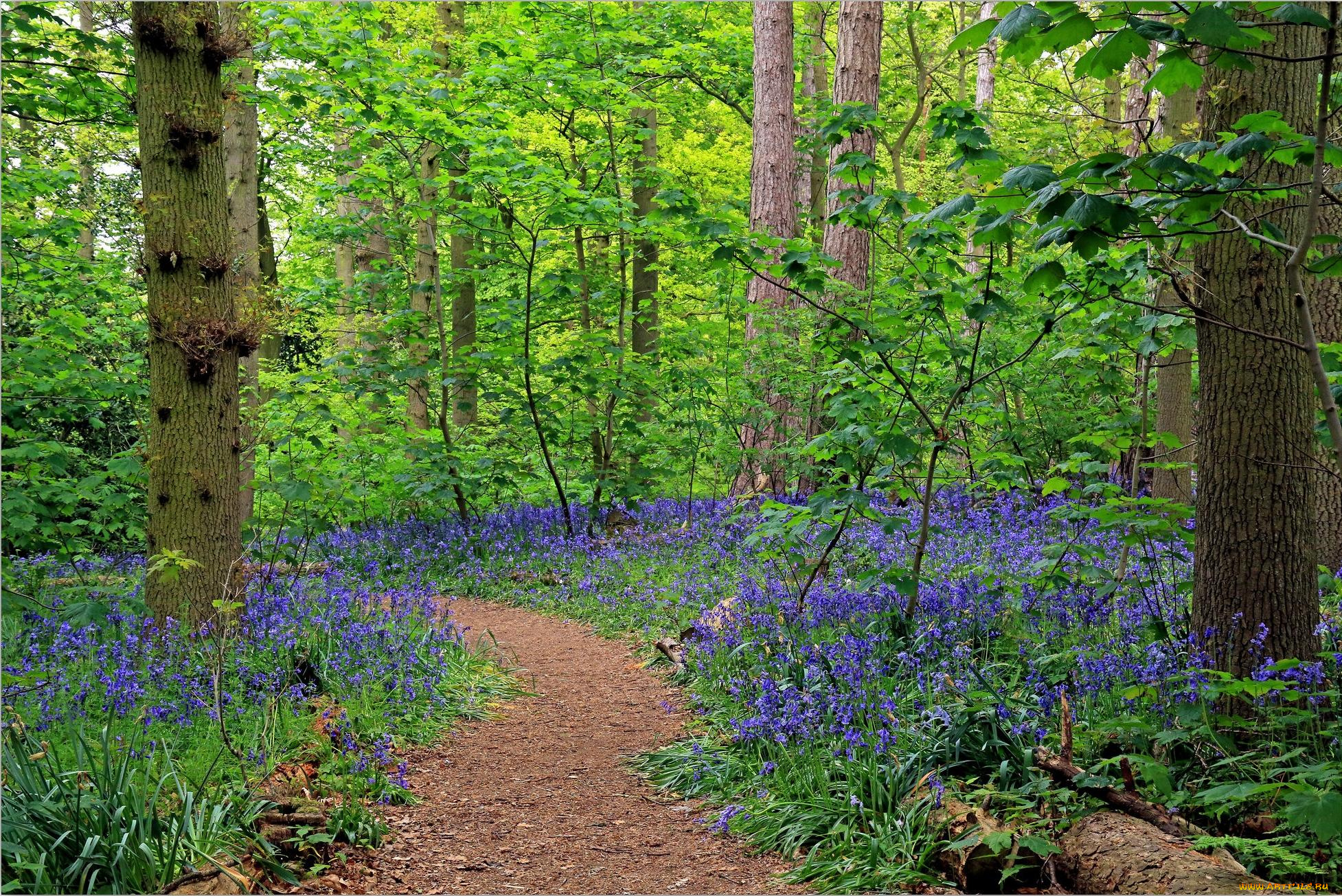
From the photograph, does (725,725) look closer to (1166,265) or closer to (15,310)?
(1166,265)

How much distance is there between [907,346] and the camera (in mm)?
5836

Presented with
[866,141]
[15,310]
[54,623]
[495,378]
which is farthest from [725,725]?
[15,310]

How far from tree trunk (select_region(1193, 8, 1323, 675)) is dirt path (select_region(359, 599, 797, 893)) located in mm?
2249

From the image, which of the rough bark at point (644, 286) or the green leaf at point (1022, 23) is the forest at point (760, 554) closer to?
the green leaf at point (1022, 23)

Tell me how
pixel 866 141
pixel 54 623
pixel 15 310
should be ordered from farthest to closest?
pixel 15 310 < pixel 866 141 < pixel 54 623

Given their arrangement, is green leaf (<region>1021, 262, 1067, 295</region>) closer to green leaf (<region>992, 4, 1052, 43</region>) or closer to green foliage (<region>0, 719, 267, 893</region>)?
green leaf (<region>992, 4, 1052, 43</region>)

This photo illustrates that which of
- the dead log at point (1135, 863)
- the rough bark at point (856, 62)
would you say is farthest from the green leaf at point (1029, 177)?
the rough bark at point (856, 62)

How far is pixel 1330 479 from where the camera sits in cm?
597

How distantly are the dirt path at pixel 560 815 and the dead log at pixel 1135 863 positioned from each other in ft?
3.58

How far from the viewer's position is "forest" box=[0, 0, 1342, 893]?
10.5 ft

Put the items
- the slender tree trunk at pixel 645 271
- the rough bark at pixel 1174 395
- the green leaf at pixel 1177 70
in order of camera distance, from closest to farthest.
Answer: the green leaf at pixel 1177 70 → the rough bark at pixel 1174 395 → the slender tree trunk at pixel 645 271

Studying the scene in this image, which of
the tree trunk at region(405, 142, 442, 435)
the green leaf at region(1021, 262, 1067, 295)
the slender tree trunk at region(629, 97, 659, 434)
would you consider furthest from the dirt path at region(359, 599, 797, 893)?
the tree trunk at region(405, 142, 442, 435)

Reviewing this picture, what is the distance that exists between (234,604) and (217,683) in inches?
19.5

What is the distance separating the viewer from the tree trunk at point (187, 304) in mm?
4809
